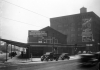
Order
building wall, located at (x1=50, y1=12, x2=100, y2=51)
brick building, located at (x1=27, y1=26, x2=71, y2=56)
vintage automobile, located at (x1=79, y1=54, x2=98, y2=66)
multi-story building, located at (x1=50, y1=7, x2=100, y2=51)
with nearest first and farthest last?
vintage automobile, located at (x1=79, y1=54, x2=98, y2=66) → brick building, located at (x1=27, y1=26, x2=71, y2=56) → multi-story building, located at (x1=50, y1=7, x2=100, y2=51) → building wall, located at (x1=50, y1=12, x2=100, y2=51)

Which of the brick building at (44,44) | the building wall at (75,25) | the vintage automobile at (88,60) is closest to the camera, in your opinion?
the vintage automobile at (88,60)

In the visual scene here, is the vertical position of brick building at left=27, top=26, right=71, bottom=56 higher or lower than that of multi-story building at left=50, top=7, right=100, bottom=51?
lower

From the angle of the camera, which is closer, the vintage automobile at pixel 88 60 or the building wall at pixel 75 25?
the vintage automobile at pixel 88 60

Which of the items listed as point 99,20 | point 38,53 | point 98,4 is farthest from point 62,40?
point 98,4

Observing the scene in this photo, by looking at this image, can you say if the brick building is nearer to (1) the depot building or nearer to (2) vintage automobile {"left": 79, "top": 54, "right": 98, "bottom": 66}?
(1) the depot building

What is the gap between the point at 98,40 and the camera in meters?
68.7

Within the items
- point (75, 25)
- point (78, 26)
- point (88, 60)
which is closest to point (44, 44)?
point (88, 60)

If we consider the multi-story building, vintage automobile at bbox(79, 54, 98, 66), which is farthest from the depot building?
the multi-story building

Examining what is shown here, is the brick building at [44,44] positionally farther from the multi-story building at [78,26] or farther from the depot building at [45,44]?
the multi-story building at [78,26]

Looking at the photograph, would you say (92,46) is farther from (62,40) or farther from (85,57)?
(85,57)

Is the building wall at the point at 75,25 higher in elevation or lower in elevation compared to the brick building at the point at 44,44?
higher

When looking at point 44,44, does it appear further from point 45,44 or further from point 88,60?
point 88,60

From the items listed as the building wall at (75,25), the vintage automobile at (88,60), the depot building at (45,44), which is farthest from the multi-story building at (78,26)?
the vintage automobile at (88,60)

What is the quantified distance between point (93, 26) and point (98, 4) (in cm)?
5193
